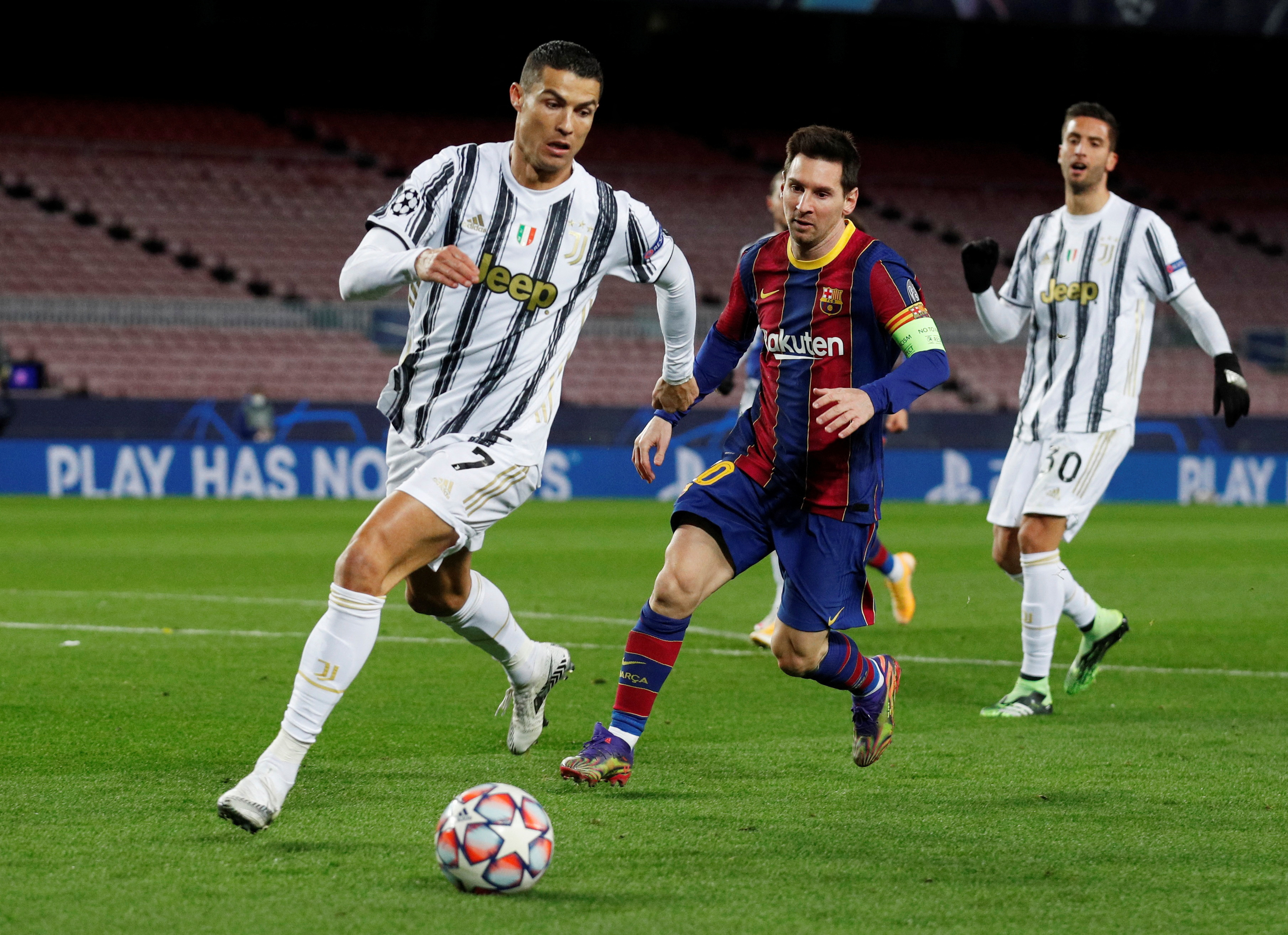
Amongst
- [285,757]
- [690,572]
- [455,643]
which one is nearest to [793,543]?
[690,572]

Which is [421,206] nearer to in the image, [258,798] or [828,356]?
[828,356]

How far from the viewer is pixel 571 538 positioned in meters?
14.7

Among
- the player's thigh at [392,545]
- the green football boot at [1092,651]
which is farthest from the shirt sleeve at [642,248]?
the green football boot at [1092,651]

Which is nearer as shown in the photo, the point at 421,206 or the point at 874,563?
the point at 421,206

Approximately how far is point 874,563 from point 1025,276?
2.37m

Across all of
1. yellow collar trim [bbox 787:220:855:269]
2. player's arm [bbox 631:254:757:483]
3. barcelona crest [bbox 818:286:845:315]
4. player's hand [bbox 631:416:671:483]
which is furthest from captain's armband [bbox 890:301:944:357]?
player's hand [bbox 631:416:671:483]

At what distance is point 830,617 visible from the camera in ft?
15.9

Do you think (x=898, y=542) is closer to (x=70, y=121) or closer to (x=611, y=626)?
(x=611, y=626)

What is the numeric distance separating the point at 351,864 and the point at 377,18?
85.3ft

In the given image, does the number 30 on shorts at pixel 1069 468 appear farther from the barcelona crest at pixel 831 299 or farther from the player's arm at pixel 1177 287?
the barcelona crest at pixel 831 299

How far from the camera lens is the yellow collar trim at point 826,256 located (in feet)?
16.1

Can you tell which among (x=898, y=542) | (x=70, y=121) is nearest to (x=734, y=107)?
(x=70, y=121)

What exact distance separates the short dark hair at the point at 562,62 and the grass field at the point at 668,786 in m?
2.07

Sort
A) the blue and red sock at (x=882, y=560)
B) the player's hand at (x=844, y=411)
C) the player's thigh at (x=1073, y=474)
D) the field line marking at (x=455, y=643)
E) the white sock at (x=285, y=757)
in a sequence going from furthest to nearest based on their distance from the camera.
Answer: the blue and red sock at (x=882, y=560) < the field line marking at (x=455, y=643) < the player's thigh at (x=1073, y=474) < the player's hand at (x=844, y=411) < the white sock at (x=285, y=757)
